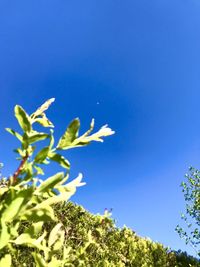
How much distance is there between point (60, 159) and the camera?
1.60 m

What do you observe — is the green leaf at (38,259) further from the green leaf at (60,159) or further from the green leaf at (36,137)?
the green leaf at (36,137)

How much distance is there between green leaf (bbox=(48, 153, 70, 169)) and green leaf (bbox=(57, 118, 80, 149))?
0.13ft

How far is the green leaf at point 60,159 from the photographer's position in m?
1.58

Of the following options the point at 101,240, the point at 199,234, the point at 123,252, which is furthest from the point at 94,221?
the point at 199,234

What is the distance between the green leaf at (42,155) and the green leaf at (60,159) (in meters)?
0.05

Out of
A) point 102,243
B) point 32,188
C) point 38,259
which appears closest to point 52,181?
point 32,188

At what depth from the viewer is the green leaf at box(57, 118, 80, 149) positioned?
1.50 meters

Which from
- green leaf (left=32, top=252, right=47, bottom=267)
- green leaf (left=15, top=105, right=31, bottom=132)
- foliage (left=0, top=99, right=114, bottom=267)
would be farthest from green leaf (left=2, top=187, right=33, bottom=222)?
green leaf (left=32, top=252, right=47, bottom=267)

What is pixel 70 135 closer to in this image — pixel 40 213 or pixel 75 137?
pixel 75 137

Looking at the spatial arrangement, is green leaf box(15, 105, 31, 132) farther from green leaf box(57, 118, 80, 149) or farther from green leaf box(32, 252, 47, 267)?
green leaf box(32, 252, 47, 267)

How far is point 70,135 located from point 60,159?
0.12 meters

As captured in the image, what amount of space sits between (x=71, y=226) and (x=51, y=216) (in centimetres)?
673

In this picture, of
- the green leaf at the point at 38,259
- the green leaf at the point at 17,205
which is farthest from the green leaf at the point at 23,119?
the green leaf at the point at 38,259

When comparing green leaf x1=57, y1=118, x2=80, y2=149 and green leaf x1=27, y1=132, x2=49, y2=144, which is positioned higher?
green leaf x1=57, y1=118, x2=80, y2=149
